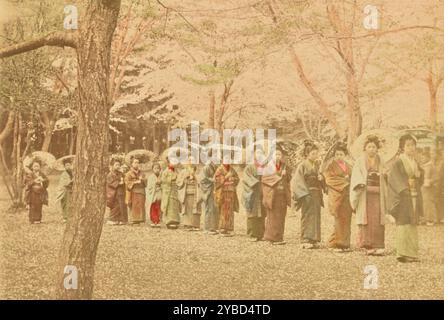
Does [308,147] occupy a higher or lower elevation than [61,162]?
higher

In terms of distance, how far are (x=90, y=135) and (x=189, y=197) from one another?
1.74m

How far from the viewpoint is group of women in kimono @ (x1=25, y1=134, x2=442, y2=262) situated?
246 inches

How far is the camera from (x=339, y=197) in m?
6.36

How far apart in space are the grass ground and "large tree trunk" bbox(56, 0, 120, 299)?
83cm

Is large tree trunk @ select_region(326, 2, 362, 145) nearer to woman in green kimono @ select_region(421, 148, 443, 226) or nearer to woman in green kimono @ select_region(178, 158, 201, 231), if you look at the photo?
woman in green kimono @ select_region(421, 148, 443, 226)

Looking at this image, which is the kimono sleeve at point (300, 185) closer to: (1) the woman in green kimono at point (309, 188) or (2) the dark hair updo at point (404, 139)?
(1) the woman in green kimono at point (309, 188)

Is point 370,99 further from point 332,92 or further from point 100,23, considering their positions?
point 100,23

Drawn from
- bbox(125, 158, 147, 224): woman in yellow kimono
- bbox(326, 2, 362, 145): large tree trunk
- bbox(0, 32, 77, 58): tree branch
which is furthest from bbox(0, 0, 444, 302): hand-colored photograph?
bbox(0, 32, 77, 58): tree branch

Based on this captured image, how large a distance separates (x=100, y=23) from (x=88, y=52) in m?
0.29

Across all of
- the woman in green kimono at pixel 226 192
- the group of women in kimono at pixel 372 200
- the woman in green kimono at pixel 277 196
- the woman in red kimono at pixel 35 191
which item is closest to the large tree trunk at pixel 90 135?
the woman in red kimono at pixel 35 191

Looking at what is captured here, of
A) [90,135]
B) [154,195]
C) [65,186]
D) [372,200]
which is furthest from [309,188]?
[65,186]

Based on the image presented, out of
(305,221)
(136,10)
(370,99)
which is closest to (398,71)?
(370,99)

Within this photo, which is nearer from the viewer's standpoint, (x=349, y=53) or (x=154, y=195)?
(x=349, y=53)

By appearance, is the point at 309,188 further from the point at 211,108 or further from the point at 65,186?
the point at 65,186
